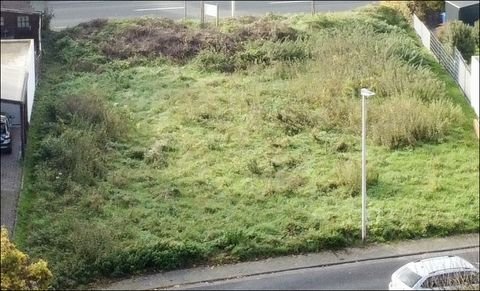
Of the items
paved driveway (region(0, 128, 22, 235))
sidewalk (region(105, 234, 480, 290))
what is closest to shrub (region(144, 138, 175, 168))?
paved driveway (region(0, 128, 22, 235))

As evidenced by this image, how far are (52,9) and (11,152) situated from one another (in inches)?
571

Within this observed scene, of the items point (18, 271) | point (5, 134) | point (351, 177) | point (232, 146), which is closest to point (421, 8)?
point (232, 146)

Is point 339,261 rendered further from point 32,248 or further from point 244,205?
point 32,248

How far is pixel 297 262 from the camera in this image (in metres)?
20.1

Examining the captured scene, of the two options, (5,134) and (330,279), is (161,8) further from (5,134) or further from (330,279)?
(330,279)

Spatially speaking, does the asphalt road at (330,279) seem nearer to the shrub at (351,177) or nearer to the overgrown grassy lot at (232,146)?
the overgrown grassy lot at (232,146)

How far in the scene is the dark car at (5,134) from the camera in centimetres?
2306

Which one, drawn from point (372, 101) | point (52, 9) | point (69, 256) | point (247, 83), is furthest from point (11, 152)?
point (52, 9)

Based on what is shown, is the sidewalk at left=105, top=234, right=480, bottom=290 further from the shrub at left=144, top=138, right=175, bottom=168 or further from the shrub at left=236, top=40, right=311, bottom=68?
the shrub at left=236, top=40, right=311, bottom=68

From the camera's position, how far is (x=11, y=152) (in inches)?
934

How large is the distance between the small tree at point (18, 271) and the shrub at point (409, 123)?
11484 millimetres

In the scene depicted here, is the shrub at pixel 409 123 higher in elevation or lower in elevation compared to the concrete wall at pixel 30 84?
lower

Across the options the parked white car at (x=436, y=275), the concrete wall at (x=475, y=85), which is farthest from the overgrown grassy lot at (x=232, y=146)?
the parked white car at (x=436, y=275)

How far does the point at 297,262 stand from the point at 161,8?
20.6 metres
